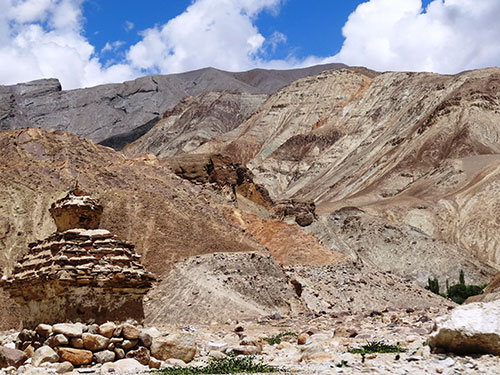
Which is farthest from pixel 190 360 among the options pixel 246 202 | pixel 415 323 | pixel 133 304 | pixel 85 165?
pixel 246 202

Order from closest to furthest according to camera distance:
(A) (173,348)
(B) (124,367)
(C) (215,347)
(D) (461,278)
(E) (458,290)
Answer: (B) (124,367), (A) (173,348), (C) (215,347), (E) (458,290), (D) (461,278)

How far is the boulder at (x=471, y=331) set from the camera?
8.21 m

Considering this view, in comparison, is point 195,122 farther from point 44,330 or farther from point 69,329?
point 69,329

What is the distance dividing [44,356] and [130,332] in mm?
1181

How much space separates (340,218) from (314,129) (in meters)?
61.2

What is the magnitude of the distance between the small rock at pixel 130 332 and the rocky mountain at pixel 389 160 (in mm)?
51561

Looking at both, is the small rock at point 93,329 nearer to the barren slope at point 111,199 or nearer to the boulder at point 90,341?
the boulder at point 90,341

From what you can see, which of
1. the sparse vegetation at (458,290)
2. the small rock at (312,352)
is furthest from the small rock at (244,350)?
the sparse vegetation at (458,290)

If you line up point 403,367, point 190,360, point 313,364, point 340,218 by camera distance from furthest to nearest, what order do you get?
1. point 340,218
2. point 190,360
3. point 313,364
4. point 403,367

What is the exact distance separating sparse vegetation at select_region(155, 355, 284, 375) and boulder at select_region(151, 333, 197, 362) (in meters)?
0.58

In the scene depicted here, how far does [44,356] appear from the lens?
907 centimetres

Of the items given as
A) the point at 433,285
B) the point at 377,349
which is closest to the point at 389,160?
the point at 433,285

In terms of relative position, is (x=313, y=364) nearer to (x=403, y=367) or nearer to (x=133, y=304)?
(x=403, y=367)

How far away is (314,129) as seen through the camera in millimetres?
132375
